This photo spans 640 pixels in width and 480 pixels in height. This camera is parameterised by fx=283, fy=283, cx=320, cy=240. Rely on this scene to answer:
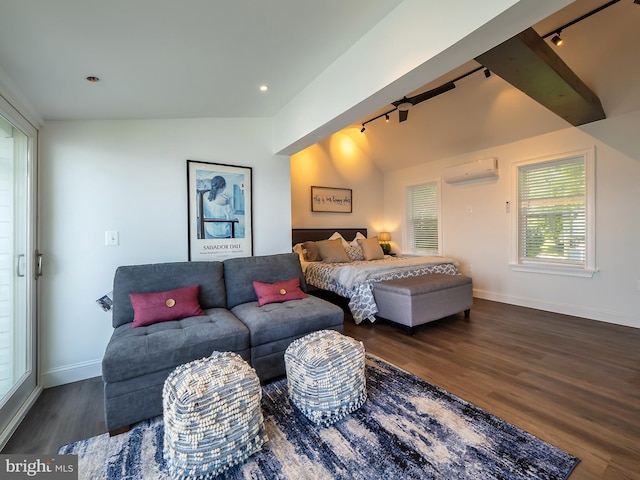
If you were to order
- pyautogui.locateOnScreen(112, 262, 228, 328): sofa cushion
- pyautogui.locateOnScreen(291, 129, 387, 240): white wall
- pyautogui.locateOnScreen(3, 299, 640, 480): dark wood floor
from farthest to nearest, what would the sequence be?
pyautogui.locateOnScreen(291, 129, 387, 240): white wall, pyautogui.locateOnScreen(112, 262, 228, 328): sofa cushion, pyautogui.locateOnScreen(3, 299, 640, 480): dark wood floor

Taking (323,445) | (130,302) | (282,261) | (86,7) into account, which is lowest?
(323,445)

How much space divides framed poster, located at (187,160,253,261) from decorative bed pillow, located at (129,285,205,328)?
26.0 inches

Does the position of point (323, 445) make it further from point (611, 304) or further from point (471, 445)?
point (611, 304)

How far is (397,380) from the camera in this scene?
2277 mm

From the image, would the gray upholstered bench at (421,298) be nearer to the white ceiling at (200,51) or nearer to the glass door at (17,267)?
the white ceiling at (200,51)

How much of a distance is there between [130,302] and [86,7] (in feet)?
6.47

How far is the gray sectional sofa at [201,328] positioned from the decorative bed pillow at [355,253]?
2.00 m

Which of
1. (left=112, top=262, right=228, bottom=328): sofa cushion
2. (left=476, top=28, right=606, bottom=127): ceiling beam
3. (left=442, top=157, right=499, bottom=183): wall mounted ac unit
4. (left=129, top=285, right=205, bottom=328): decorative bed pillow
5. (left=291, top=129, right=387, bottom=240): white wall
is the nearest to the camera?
(left=476, top=28, right=606, bottom=127): ceiling beam

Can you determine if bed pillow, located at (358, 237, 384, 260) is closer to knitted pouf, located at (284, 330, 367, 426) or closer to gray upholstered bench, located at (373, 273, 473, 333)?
gray upholstered bench, located at (373, 273, 473, 333)

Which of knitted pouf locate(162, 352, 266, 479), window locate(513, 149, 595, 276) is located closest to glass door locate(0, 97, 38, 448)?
knitted pouf locate(162, 352, 266, 479)

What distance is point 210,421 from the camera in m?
1.40

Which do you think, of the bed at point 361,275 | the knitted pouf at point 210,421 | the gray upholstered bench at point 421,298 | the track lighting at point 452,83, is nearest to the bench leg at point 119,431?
the knitted pouf at point 210,421

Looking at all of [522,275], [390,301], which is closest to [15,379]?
[390,301]

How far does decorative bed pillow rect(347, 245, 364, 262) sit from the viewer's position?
16.8 feet
